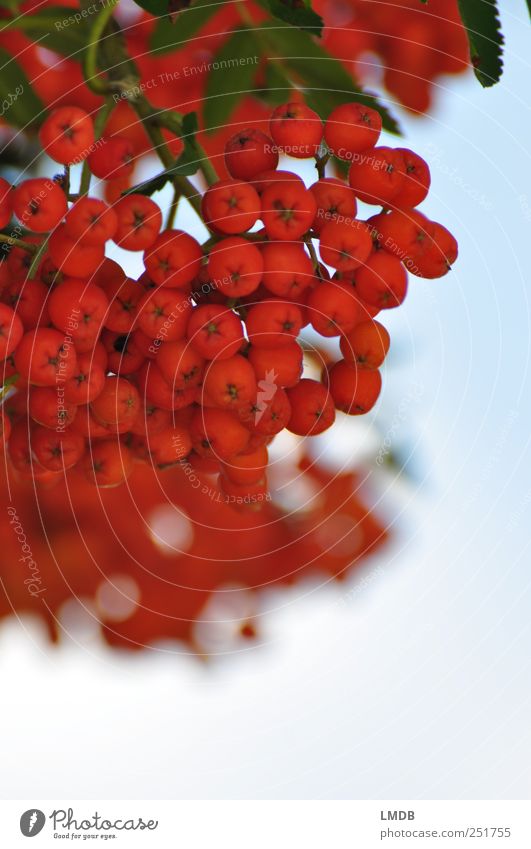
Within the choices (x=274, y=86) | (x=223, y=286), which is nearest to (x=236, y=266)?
(x=223, y=286)

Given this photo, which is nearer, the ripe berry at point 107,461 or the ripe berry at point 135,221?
the ripe berry at point 135,221

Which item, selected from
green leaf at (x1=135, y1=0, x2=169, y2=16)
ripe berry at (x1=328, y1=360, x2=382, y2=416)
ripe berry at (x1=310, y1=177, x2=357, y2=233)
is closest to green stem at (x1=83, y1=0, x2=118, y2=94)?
green leaf at (x1=135, y1=0, x2=169, y2=16)

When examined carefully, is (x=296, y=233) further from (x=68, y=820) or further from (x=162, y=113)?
(x=68, y=820)

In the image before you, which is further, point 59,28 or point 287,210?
point 59,28

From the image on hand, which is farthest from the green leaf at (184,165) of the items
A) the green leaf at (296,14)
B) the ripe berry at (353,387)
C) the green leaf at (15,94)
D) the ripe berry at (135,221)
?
the green leaf at (15,94)

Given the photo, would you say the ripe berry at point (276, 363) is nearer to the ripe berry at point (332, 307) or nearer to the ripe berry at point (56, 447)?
the ripe berry at point (332, 307)

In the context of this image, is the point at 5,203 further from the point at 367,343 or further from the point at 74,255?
the point at 367,343

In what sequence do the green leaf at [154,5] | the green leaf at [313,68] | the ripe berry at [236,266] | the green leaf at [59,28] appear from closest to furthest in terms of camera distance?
the ripe berry at [236,266] → the green leaf at [154,5] → the green leaf at [59,28] → the green leaf at [313,68]
